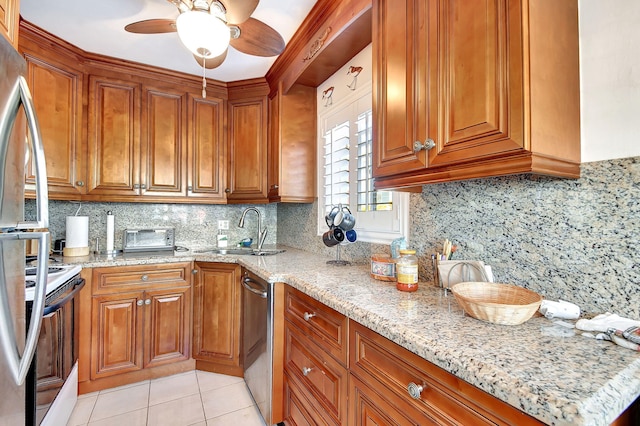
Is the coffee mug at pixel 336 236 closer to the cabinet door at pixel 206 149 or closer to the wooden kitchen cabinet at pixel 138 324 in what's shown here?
the wooden kitchen cabinet at pixel 138 324

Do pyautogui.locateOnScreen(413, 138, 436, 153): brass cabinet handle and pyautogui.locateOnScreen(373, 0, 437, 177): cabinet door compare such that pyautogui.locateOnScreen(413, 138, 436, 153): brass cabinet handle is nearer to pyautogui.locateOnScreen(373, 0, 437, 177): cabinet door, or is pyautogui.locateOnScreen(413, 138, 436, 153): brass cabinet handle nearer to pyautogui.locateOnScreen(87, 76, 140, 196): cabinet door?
pyautogui.locateOnScreen(373, 0, 437, 177): cabinet door

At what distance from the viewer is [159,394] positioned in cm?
201

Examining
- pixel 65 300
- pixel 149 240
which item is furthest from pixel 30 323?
pixel 149 240

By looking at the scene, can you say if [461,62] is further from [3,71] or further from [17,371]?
[17,371]

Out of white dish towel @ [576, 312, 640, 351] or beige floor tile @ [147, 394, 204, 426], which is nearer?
white dish towel @ [576, 312, 640, 351]

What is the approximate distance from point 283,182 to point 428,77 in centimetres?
156

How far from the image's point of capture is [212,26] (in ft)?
4.34

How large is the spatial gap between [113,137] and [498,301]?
9.26 ft

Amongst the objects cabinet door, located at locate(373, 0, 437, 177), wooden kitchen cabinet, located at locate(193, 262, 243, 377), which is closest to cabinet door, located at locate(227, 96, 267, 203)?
wooden kitchen cabinet, located at locate(193, 262, 243, 377)

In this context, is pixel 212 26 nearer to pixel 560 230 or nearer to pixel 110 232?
pixel 560 230

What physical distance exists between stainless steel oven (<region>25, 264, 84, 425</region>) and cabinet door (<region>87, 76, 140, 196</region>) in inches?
31.3

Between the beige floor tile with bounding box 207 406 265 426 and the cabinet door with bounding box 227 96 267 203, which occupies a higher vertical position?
the cabinet door with bounding box 227 96 267 203

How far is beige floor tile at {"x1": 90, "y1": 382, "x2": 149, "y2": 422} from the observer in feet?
5.95

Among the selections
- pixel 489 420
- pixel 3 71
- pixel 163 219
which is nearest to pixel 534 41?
pixel 489 420
